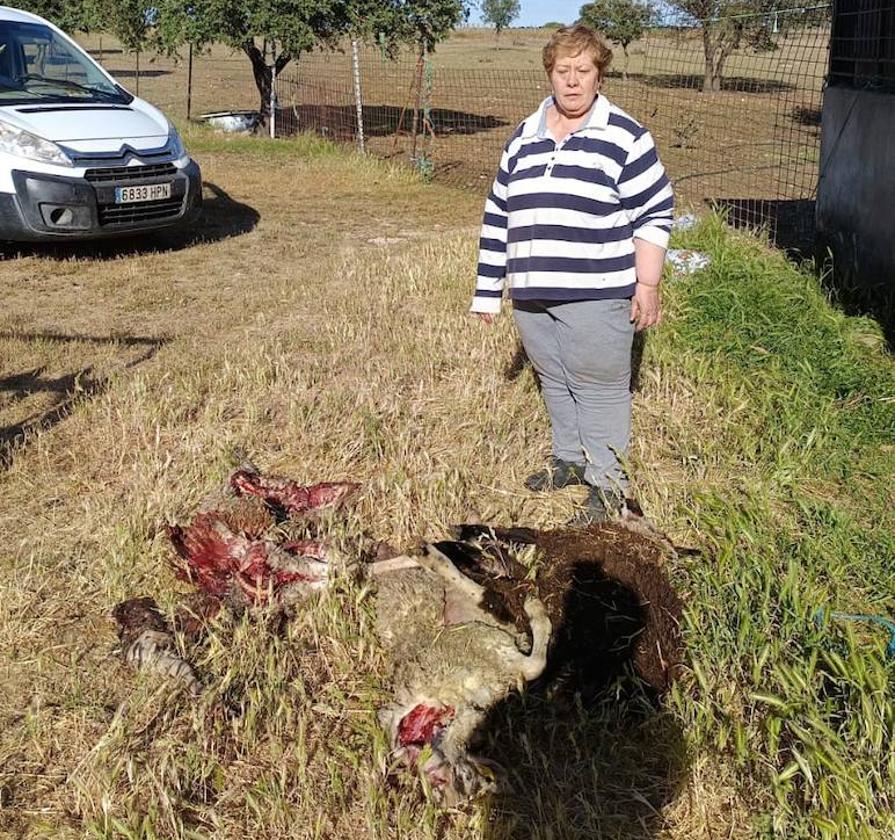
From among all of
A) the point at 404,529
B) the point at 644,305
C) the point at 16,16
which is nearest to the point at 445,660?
the point at 404,529

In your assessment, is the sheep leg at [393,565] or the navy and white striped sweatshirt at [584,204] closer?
the sheep leg at [393,565]

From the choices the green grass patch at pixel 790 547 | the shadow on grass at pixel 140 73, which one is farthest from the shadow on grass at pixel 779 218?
the shadow on grass at pixel 140 73

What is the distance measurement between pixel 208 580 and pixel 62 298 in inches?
181

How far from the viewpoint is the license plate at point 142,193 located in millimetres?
7828

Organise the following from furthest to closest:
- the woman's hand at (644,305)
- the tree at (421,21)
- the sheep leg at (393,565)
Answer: the tree at (421,21) → the woman's hand at (644,305) → the sheep leg at (393,565)

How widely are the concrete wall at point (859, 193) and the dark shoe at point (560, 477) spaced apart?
3.24 m

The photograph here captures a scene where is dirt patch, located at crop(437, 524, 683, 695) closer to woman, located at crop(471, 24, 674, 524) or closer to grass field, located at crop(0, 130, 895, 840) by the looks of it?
grass field, located at crop(0, 130, 895, 840)

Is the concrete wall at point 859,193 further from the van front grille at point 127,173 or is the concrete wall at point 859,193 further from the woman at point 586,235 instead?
the van front grille at point 127,173

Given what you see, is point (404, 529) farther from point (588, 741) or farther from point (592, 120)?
point (592, 120)

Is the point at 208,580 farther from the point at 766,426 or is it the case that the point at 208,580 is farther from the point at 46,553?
the point at 766,426

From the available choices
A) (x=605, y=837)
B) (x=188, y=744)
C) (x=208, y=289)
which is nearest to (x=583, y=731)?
(x=605, y=837)

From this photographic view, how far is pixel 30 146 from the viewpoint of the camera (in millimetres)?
7465

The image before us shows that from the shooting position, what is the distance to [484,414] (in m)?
4.72

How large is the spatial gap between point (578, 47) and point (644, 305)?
957 millimetres
